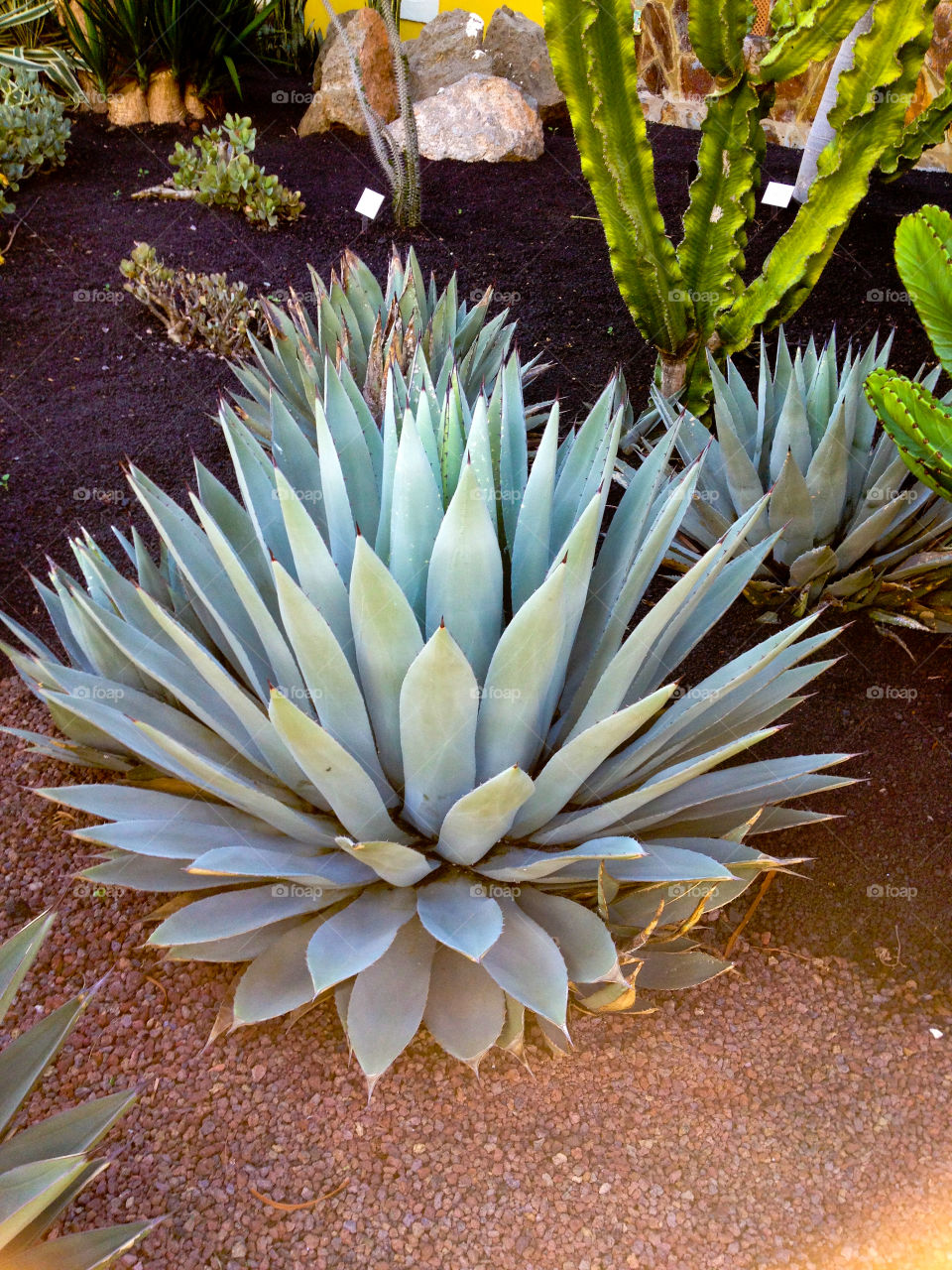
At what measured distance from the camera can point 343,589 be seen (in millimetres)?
1682

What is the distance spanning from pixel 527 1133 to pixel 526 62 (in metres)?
6.72

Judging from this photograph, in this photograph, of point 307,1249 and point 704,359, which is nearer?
point 307,1249

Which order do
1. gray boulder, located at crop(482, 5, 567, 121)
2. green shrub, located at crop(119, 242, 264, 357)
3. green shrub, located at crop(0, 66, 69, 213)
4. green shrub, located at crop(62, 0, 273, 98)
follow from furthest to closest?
gray boulder, located at crop(482, 5, 567, 121) < green shrub, located at crop(62, 0, 273, 98) < green shrub, located at crop(0, 66, 69, 213) < green shrub, located at crop(119, 242, 264, 357)

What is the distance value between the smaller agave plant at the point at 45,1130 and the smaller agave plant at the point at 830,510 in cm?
198

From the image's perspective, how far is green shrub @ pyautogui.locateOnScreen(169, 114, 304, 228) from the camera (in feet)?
16.2

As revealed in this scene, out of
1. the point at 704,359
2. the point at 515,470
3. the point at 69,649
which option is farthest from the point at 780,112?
the point at 69,649

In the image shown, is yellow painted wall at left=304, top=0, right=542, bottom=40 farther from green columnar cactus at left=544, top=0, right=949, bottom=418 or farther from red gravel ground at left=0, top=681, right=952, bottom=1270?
Result: red gravel ground at left=0, top=681, right=952, bottom=1270

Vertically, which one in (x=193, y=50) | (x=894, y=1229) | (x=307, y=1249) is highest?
(x=193, y=50)

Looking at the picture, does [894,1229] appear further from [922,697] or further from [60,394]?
[60,394]

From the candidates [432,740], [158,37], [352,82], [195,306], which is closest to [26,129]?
[158,37]

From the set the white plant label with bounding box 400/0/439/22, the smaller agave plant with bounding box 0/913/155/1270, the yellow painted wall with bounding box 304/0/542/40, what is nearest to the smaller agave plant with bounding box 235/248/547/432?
the smaller agave plant with bounding box 0/913/155/1270

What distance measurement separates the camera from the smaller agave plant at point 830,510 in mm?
2621

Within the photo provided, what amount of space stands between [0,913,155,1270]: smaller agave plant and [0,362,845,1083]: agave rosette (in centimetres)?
24

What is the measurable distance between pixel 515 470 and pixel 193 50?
5.62 metres
